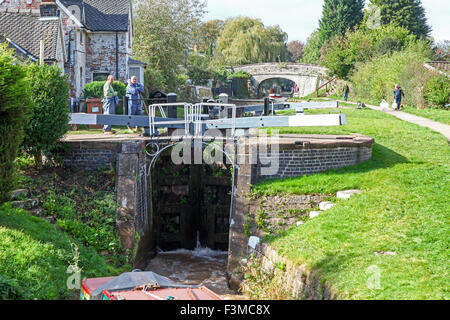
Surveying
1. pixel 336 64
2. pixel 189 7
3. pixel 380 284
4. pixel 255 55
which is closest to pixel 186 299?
pixel 380 284

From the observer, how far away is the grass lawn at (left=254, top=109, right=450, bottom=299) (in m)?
8.81

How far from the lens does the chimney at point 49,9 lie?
2531cm

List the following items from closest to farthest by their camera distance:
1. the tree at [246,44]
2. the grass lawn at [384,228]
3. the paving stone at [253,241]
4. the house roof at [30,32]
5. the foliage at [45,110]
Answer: the grass lawn at [384,228] → the paving stone at [253,241] → the foliage at [45,110] → the house roof at [30,32] → the tree at [246,44]

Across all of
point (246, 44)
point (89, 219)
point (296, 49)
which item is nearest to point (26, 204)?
point (89, 219)

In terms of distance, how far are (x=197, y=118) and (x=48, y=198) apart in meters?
5.36

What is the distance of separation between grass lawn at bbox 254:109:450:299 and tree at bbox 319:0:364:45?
5160 cm

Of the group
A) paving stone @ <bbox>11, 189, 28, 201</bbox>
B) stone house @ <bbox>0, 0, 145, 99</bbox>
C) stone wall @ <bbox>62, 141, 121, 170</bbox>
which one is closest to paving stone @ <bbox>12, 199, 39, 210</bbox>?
paving stone @ <bbox>11, 189, 28, 201</bbox>

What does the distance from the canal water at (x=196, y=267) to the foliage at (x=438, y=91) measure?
18.4 metres

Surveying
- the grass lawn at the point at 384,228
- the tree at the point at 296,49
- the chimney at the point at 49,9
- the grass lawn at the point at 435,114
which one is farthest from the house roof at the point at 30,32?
the tree at the point at 296,49

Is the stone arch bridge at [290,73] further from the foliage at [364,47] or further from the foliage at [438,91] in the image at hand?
the foliage at [438,91]

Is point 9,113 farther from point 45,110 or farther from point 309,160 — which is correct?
point 309,160

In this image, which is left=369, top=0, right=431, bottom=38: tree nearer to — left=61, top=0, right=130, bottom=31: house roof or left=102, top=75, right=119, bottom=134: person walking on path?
left=61, top=0, right=130, bottom=31: house roof

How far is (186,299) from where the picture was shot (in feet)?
26.8

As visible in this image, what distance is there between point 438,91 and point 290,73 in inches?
1253
